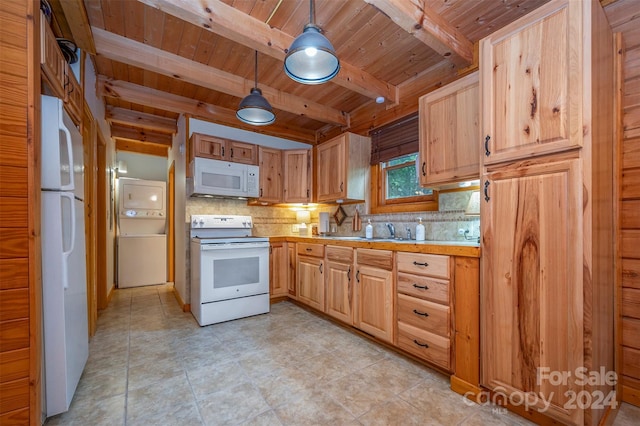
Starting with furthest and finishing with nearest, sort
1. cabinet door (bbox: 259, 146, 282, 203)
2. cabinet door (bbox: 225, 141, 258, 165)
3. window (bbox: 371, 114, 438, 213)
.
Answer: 1. cabinet door (bbox: 259, 146, 282, 203)
2. cabinet door (bbox: 225, 141, 258, 165)
3. window (bbox: 371, 114, 438, 213)

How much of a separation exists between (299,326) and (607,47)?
305 cm

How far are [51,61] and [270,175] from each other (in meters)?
2.43

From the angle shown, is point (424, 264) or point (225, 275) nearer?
point (424, 264)

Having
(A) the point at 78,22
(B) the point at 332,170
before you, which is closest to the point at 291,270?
(B) the point at 332,170

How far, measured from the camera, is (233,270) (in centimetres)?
304

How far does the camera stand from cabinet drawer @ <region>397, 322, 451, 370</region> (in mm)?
→ 1811

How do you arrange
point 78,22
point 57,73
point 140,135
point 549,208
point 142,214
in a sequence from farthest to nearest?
point 142,214 < point 140,135 < point 78,22 < point 57,73 < point 549,208

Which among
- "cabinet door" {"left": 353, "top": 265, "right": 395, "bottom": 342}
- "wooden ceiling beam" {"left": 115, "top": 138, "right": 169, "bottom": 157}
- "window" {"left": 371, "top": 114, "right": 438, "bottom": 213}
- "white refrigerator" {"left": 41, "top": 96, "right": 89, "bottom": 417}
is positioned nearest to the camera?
"white refrigerator" {"left": 41, "top": 96, "right": 89, "bottom": 417}

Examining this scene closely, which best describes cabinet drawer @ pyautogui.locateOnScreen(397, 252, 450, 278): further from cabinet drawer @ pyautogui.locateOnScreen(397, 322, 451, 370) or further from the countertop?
cabinet drawer @ pyautogui.locateOnScreen(397, 322, 451, 370)

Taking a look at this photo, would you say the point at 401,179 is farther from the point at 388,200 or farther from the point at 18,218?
the point at 18,218

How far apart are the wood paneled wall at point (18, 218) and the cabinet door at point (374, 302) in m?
2.05

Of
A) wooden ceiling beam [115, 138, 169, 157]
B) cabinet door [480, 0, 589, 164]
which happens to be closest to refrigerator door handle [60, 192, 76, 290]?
cabinet door [480, 0, 589, 164]

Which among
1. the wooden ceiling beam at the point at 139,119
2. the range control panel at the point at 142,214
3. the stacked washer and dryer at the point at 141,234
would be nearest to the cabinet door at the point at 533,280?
the wooden ceiling beam at the point at 139,119

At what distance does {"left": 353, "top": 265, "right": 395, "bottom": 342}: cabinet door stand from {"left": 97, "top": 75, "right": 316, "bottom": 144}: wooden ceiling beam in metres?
2.48
